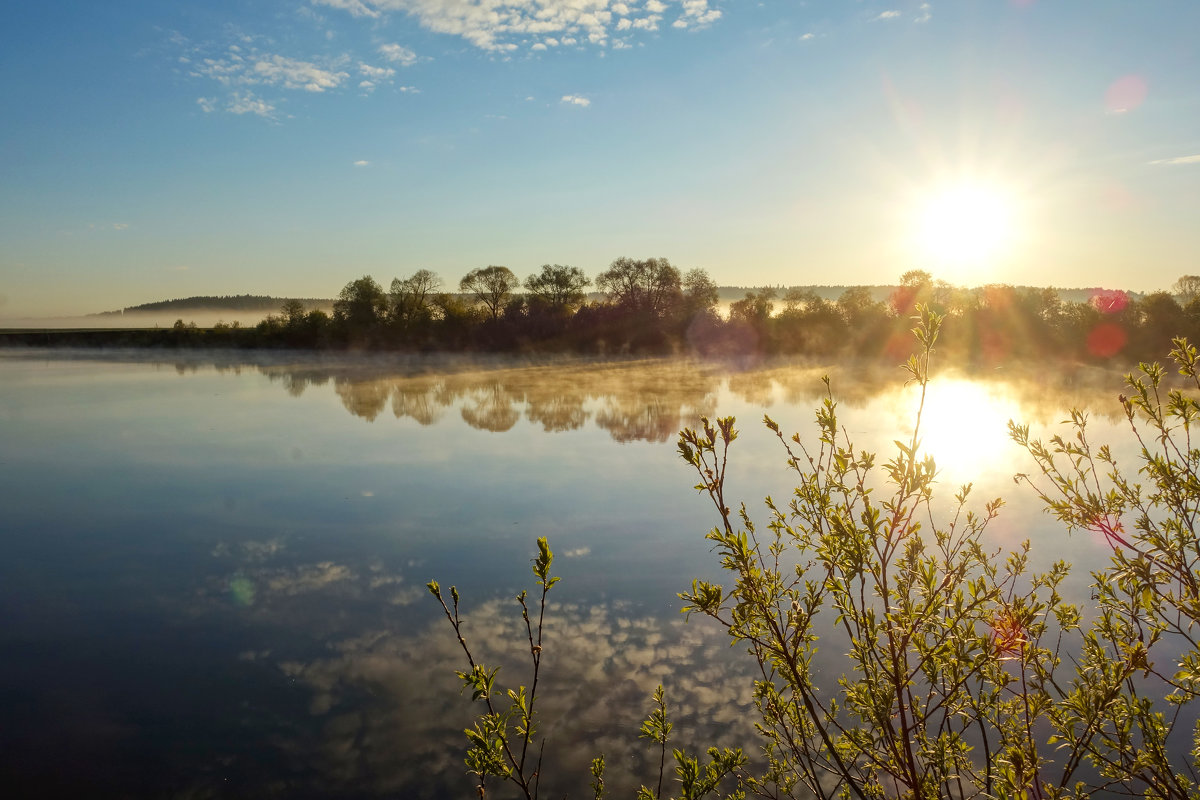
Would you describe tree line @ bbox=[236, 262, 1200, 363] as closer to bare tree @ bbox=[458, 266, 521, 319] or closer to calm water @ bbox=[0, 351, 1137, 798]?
bare tree @ bbox=[458, 266, 521, 319]

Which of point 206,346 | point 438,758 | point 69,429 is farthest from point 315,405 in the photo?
point 206,346

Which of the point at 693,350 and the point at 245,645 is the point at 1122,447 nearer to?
the point at 245,645

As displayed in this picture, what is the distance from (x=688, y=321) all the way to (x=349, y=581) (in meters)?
45.2

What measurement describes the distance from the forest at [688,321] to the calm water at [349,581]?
20.5 metres

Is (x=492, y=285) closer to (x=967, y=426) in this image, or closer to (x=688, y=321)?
(x=688, y=321)

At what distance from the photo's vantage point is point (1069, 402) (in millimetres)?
22859

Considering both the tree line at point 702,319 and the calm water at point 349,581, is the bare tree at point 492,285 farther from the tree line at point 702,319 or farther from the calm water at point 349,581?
the calm water at point 349,581

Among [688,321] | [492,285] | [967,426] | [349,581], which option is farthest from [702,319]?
[349,581]

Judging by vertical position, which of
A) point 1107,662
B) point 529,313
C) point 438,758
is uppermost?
point 529,313

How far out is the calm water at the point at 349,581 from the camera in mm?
5773

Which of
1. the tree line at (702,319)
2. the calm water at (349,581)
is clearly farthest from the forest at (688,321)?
the calm water at (349,581)

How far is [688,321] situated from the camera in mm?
52438

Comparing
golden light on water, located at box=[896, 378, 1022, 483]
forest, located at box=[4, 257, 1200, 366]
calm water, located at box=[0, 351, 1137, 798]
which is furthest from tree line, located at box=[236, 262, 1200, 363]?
calm water, located at box=[0, 351, 1137, 798]

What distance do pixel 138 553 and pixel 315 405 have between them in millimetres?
16847
